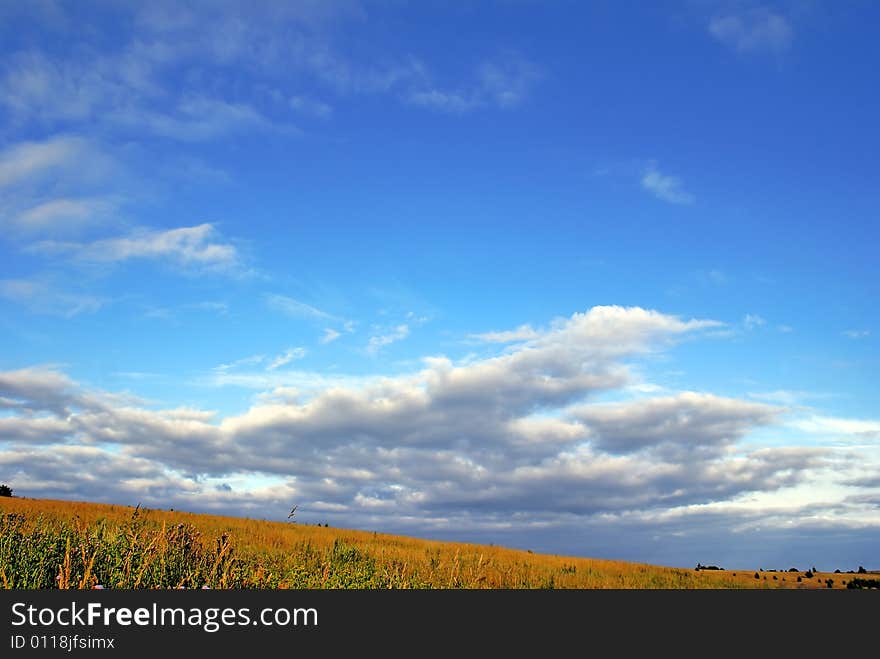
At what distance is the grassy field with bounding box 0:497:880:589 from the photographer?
10.4 m

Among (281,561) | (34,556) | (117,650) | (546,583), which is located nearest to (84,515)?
(281,561)

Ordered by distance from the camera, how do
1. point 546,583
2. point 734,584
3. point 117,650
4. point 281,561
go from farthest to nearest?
point 734,584, point 546,583, point 281,561, point 117,650

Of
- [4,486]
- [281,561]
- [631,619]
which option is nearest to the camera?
[631,619]

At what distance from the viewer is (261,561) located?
14359mm

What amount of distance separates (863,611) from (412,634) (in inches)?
284

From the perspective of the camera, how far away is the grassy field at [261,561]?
34.1 ft

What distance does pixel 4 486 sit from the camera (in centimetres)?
3959

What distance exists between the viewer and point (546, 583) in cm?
1833

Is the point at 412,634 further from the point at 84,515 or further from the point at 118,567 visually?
the point at 84,515

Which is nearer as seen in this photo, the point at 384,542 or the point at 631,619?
the point at 631,619

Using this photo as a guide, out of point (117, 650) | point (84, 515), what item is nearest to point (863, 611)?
point (117, 650)

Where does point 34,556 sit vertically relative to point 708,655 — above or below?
above

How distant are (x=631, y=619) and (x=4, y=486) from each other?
41.9m

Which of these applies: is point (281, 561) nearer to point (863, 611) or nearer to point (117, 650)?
point (117, 650)
